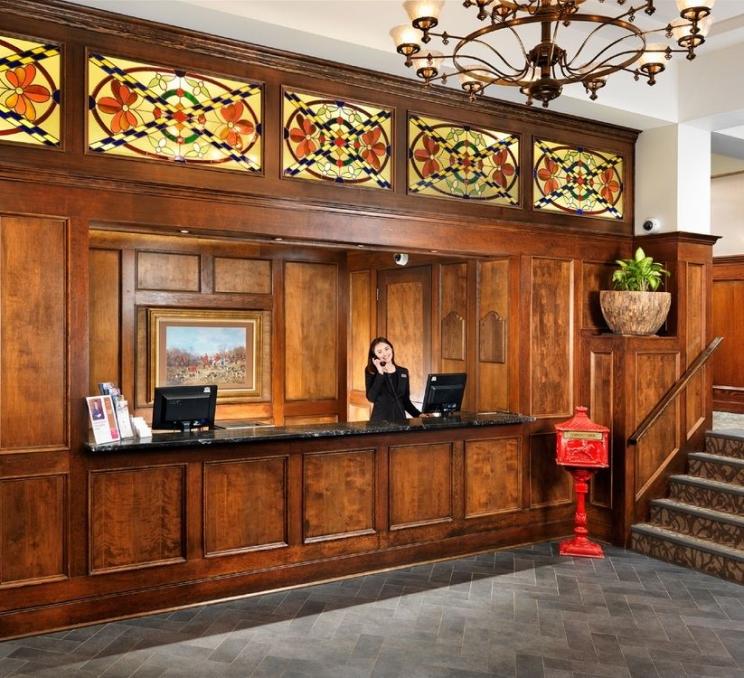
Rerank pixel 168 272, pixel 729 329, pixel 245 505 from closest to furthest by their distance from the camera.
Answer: pixel 245 505 → pixel 168 272 → pixel 729 329

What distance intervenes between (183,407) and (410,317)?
320cm

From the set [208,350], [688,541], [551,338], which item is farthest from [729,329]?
[208,350]

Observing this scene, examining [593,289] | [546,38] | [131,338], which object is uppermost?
[546,38]

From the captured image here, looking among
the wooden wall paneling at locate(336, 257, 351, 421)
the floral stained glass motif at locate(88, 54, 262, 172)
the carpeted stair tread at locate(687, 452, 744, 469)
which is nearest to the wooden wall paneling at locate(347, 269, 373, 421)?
the wooden wall paneling at locate(336, 257, 351, 421)

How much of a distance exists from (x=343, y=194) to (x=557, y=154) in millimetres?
2104

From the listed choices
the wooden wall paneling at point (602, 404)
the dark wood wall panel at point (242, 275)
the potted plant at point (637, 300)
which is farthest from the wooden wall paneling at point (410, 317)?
the potted plant at point (637, 300)

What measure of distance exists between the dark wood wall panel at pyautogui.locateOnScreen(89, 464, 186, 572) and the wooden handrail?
3545mm

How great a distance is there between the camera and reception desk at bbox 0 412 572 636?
4180 millimetres

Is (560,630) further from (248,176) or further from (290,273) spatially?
(290,273)

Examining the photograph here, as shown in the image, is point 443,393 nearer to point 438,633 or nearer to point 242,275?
point 438,633

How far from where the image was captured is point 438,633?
4043 mm

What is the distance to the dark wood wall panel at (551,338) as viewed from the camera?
5.80 m

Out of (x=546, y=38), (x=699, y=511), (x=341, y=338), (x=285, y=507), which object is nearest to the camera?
(x=546, y=38)

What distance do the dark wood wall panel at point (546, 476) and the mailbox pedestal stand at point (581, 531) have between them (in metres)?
0.33
